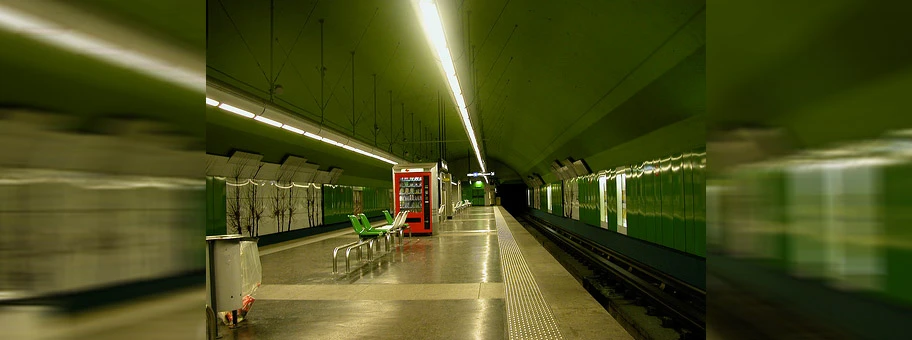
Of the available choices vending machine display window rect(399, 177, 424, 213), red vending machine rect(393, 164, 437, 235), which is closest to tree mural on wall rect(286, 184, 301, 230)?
red vending machine rect(393, 164, 437, 235)

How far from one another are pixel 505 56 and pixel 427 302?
7947 millimetres

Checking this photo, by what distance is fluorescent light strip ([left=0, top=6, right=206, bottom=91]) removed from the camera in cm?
78

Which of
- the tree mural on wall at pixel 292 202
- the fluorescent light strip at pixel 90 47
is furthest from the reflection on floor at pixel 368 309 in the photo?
the tree mural on wall at pixel 292 202

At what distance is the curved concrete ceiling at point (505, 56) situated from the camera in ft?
25.4

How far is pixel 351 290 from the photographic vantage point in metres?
6.63

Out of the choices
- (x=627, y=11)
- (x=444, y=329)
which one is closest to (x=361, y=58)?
(x=627, y=11)

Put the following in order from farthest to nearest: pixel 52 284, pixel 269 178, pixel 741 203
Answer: pixel 269 178
pixel 741 203
pixel 52 284

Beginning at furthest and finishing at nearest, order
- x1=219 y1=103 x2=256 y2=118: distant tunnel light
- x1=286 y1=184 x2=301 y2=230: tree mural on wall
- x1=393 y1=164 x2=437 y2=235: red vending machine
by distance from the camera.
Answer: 1. x1=286 y1=184 x2=301 y2=230: tree mural on wall
2. x1=393 y1=164 x2=437 y2=235: red vending machine
3. x1=219 y1=103 x2=256 y2=118: distant tunnel light

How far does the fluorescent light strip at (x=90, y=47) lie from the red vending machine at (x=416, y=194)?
1417 cm

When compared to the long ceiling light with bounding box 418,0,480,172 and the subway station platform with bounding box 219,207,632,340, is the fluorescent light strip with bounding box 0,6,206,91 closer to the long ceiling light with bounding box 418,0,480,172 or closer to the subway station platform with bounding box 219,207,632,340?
the subway station platform with bounding box 219,207,632,340

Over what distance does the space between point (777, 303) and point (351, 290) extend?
244 inches

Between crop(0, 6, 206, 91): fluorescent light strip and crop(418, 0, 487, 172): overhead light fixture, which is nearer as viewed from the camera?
crop(0, 6, 206, 91): fluorescent light strip

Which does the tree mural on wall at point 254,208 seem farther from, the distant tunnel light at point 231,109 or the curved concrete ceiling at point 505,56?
the distant tunnel light at point 231,109

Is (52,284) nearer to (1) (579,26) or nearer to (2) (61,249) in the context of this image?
(2) (61,249)
